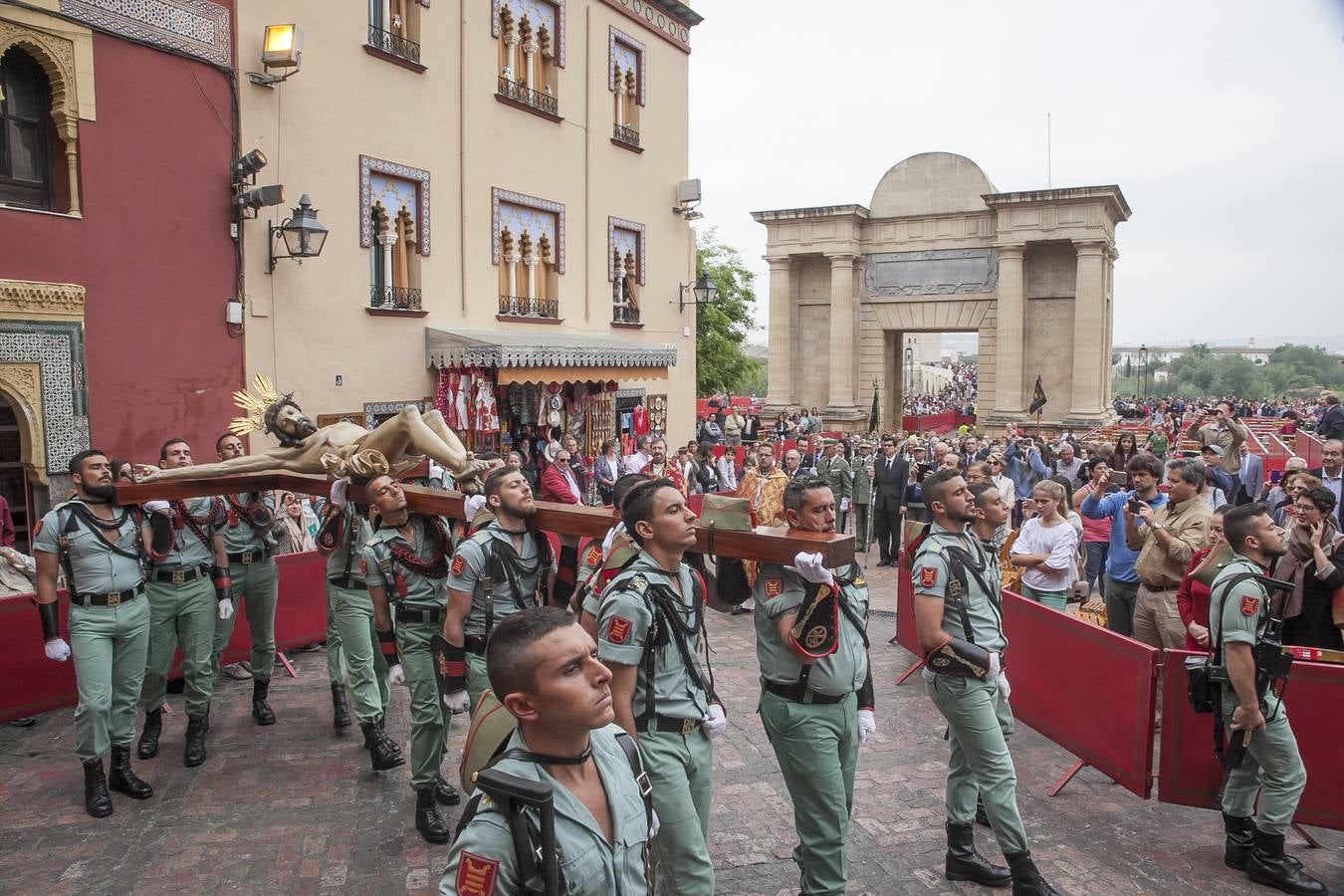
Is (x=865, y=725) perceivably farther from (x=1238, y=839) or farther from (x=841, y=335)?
(x=841, y=335)

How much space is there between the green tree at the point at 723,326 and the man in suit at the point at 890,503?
25595mm

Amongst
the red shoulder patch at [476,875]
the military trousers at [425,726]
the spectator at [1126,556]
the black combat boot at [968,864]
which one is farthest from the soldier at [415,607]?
the spectator at [1126,556]

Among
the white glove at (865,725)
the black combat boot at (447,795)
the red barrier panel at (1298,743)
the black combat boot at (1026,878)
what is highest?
the white glove at (865,725)

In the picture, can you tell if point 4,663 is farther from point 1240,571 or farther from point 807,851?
point 1240,571

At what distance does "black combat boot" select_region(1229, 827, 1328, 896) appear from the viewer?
495cm

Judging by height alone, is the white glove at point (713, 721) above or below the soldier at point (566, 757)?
below

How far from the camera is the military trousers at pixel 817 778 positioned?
4.32 m

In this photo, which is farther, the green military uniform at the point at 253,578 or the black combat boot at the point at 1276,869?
the green military uniform at the point at 253,578

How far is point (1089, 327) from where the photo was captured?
1155 inches

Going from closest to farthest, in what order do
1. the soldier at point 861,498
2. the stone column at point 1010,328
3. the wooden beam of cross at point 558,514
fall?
the wooden beam of cross at point 558,514, the soldier at point 861,498, the stone column at point 1010,328

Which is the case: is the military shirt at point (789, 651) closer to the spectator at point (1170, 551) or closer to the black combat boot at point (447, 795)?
the black combat boot at point (447, 795)

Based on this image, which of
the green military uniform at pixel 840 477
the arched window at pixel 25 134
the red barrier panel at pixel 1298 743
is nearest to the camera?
the red barrier panel at pixel 1298 743

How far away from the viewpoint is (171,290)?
35.9ft

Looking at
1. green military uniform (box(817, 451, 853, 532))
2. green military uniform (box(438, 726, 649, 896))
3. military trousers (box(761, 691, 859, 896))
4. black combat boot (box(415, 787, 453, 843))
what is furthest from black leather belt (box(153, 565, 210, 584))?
green military uniform (box(817, 451, 853, 532))
